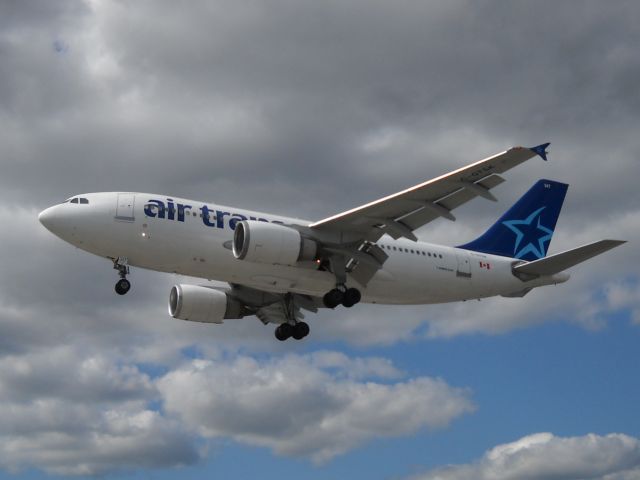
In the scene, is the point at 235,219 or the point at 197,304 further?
the point at 197,304

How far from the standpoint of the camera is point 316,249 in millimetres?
38156

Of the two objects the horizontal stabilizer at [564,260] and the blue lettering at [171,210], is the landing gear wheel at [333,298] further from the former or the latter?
the horizontal stabilizer at [564,260]

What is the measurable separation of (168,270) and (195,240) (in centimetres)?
167

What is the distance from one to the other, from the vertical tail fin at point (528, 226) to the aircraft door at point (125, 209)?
15559 millimetres

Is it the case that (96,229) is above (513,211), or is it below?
below

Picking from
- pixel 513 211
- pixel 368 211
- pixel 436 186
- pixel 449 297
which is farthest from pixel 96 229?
pixel 513 211

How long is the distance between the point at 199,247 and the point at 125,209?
311cm

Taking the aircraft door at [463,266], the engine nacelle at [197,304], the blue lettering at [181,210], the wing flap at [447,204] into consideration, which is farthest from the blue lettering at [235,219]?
the aircraft door at [463,266]

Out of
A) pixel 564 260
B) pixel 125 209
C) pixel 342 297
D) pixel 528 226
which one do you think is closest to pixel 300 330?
pixel 342 297

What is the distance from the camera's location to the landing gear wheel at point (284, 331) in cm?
4453

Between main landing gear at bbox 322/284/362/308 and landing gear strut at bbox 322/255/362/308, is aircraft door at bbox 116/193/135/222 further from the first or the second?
main landing gear at bbox 322/284/362/308

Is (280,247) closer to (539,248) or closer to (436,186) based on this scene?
(436,186)

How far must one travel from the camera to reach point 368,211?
37.3 metres

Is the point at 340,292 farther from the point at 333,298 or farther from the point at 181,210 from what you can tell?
the point at 181,210
